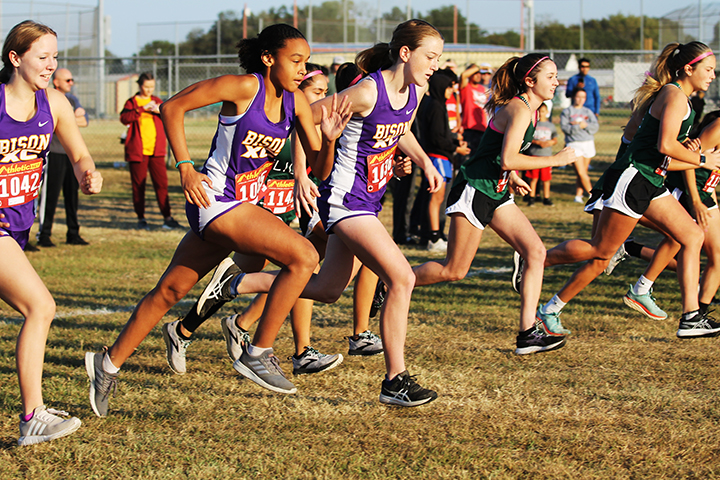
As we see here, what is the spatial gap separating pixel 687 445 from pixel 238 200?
7.97ft

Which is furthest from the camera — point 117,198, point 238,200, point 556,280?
point 117,198

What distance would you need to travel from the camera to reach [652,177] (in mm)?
5223

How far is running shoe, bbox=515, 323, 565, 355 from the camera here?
16.3ft

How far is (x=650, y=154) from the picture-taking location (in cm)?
525

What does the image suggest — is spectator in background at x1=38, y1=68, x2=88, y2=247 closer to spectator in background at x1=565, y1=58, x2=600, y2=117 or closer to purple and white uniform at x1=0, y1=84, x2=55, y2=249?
purple and white uniform at x1=0, y1=84, x2=55, y2=249

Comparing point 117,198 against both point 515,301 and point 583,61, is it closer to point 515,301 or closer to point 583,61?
point 583,61

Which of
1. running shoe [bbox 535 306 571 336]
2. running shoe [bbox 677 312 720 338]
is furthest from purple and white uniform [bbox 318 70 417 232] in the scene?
running shoe [bbox 677 312 720 338]

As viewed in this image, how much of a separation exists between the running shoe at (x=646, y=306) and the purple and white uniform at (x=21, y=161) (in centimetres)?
435

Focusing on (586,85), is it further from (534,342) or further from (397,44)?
(397,44)

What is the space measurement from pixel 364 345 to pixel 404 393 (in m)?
1.19

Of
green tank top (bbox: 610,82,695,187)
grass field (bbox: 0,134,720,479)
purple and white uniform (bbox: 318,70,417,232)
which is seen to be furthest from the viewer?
green tank top (bbox: 610,82,695,187)

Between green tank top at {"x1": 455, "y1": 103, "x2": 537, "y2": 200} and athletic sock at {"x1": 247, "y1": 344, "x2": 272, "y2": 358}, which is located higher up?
Result: green tank top at {"x1": 455, "y1": 103, "x2": 537, "y2": 200}

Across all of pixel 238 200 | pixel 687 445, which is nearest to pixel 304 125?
pixel 238 200

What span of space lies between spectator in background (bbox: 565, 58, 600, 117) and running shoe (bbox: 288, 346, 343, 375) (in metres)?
10.6
